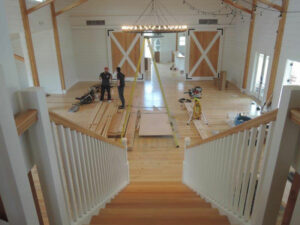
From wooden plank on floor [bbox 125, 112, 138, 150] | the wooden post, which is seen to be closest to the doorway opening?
wooden plank on floor [bbox 125, 112, 138, 150]

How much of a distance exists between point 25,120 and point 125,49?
1118cm

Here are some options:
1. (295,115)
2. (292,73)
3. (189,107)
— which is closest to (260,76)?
(292,73)

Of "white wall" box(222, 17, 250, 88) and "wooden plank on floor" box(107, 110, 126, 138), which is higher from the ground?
"white wall" box(222, 17, 250, 88)

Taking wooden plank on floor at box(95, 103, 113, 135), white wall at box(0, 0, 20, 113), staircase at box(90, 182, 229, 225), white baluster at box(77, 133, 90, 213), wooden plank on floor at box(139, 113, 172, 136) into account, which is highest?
white wall at box(0, 0, 20, 113)

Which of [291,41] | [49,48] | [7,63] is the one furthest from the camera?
[49,48]

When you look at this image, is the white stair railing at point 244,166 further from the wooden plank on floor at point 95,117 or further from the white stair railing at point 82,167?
the wooden plank on floor at point 95,117

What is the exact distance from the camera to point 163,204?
9.46 feet

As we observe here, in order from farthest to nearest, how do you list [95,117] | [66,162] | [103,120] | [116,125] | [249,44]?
[249,44], [95,117], [103,120], [116,125], [66,162]

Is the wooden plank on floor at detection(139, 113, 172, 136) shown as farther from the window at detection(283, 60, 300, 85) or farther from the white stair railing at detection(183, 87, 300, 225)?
the window at detection(283, 60, 300, 85)

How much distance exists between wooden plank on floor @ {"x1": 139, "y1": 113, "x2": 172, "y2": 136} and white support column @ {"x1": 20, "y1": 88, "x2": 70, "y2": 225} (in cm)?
500

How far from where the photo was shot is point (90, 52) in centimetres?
1184

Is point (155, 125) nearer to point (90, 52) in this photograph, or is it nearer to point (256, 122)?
point (256, 122)

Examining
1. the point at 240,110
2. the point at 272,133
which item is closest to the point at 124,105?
the point at 240,110

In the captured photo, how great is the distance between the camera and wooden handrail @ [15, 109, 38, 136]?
45.6 inches
